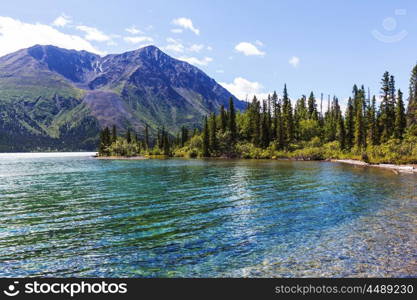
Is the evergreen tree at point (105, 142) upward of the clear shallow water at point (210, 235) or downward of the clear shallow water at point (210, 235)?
upward

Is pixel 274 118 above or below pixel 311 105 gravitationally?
below

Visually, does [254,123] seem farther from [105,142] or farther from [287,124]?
[105,142]

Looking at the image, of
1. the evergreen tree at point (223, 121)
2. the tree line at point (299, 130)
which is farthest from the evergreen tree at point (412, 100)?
the evergreen tree at point (223, 121)

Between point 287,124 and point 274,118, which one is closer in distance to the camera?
point 287,124

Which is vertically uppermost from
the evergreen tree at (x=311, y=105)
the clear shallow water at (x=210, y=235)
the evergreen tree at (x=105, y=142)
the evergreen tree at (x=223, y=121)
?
the evergreen tree at (x=311, y=105)

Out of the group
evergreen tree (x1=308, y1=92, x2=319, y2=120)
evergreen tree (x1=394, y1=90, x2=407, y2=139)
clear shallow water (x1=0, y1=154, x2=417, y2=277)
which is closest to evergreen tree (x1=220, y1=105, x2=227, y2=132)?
evergreen tree (x1=308, y1=92, x2=319, y2=120)

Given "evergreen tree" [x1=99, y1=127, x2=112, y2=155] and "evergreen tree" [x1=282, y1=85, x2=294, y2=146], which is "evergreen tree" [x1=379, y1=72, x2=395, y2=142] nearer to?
"evergreen tree" [x1=282, y1=85, x2=294, y2=146]

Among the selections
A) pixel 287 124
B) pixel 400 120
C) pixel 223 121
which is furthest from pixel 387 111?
pixel 223 121

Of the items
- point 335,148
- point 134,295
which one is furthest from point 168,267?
point 335,148

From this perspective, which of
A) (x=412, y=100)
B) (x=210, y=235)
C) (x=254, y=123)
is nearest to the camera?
(x=210, y=235)

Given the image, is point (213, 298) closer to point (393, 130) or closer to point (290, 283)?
point (290, 283)

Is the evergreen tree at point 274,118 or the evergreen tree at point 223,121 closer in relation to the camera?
the evergreen tree at point 274,118

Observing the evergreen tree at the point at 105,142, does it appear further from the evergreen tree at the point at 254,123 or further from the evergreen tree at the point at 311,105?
the evergreen tree at the point at 311,105

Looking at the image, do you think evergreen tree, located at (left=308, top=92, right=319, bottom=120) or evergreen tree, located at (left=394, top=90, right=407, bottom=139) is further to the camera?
evergreen tree, located at (left=308, top=92, right=319, bottom=120)
